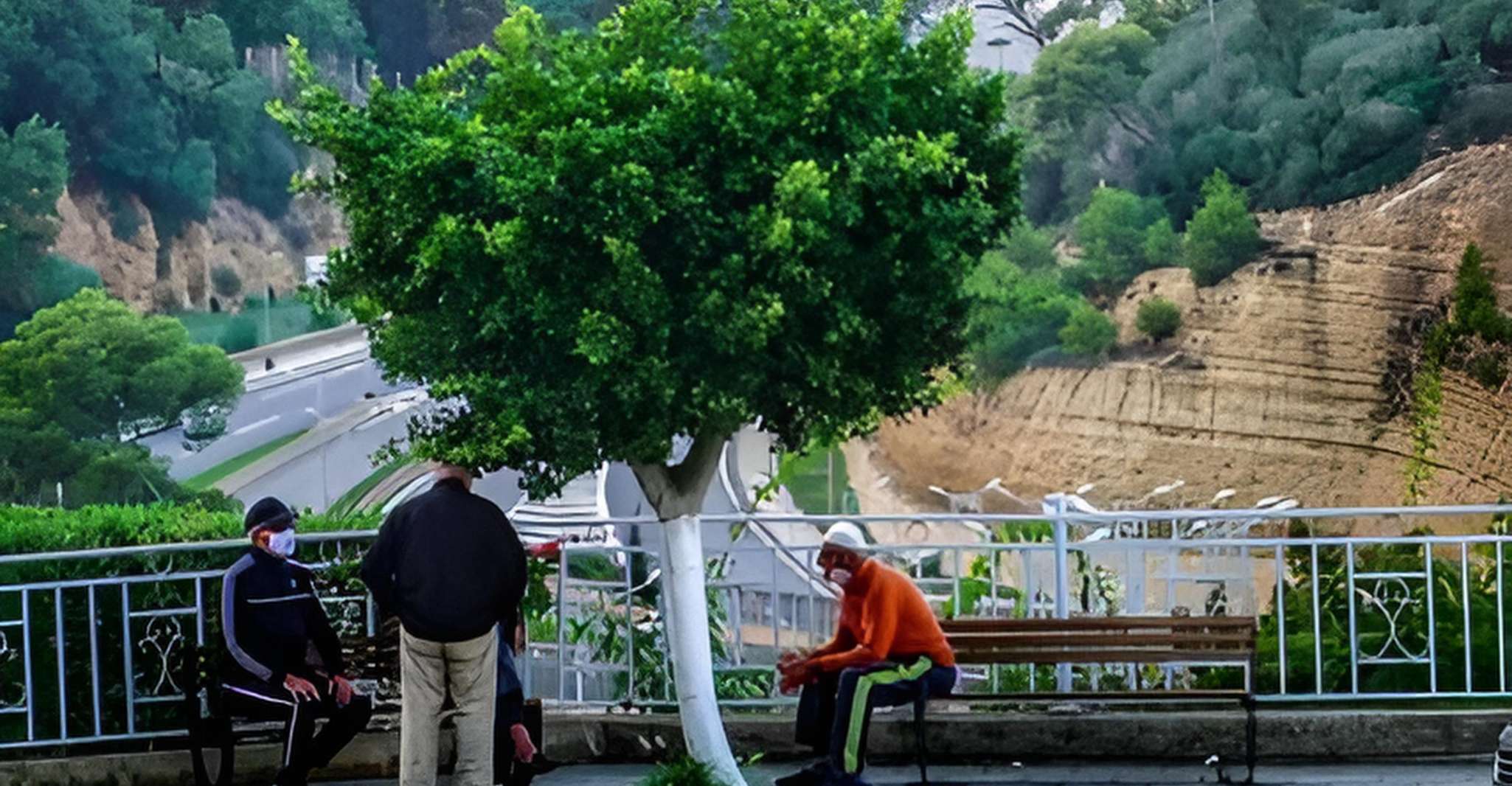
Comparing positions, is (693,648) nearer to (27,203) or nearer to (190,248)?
(190,248)

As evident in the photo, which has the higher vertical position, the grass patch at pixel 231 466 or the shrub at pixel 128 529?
the grass patch at pixel 231 466

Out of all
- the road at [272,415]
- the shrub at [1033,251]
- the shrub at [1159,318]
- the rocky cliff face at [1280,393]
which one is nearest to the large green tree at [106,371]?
the road at [272,415]

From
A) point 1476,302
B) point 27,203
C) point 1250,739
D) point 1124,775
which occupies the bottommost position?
point 1124,775

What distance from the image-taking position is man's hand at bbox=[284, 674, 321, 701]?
18.4ft

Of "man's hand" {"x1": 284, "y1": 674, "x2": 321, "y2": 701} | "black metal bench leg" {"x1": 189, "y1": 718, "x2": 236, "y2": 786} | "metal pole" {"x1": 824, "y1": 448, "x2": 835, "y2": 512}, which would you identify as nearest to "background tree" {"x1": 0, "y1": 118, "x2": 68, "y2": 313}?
"metal pole" {"x1": 824, "y1": 448, "x2": 835, "y2": 512}

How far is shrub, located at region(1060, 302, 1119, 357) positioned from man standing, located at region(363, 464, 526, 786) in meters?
11.4

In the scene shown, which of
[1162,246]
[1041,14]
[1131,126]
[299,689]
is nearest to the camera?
[299,689]

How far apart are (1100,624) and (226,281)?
12220mm

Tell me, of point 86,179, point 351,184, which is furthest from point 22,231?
point 351,184

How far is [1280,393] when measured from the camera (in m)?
15.7

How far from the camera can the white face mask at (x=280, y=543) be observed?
222 inches

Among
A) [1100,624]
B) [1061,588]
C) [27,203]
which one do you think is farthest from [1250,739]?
[27,203]

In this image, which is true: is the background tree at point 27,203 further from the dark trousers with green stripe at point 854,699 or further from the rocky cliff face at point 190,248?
the dark trousers with green stripe at point 854,699

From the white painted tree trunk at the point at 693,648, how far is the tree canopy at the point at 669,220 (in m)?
0.38
